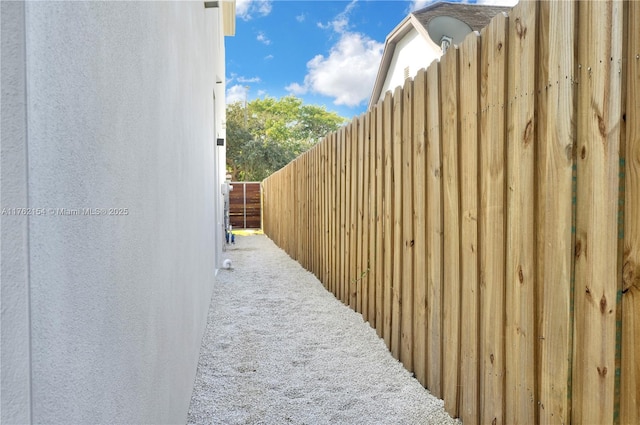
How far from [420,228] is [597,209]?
4.62 ft

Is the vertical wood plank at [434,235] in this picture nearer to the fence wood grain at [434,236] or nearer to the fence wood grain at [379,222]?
the fence wood grain at [434,236]

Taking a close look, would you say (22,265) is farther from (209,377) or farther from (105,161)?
(209,377)

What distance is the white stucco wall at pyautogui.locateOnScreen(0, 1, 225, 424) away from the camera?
2.29 feet

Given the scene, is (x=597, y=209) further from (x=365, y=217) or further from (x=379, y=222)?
(x=365, y=217)

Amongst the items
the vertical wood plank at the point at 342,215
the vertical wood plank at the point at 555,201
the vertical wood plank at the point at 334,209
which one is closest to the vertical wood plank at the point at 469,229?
the vertical wood plank at the point at 555,201

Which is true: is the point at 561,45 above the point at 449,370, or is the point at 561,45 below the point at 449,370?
above

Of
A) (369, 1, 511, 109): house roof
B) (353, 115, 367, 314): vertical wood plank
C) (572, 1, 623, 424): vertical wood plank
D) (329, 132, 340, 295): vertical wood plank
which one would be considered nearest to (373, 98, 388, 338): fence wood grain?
(353, 115, 367, 314): vertical wood plank

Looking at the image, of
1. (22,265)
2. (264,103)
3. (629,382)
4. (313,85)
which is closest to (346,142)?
(629,382)

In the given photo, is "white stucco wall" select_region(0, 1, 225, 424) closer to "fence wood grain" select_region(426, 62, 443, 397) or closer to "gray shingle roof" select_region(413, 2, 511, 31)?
"fence wood grain" select_region(426, 62, 443, 397)

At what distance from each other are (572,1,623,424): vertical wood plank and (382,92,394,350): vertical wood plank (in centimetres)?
191

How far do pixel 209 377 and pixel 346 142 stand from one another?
2.87m

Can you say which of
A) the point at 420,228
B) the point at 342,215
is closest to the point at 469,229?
the point at 420,228

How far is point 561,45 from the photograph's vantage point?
60.7 inches

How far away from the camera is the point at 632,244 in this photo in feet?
4.29
